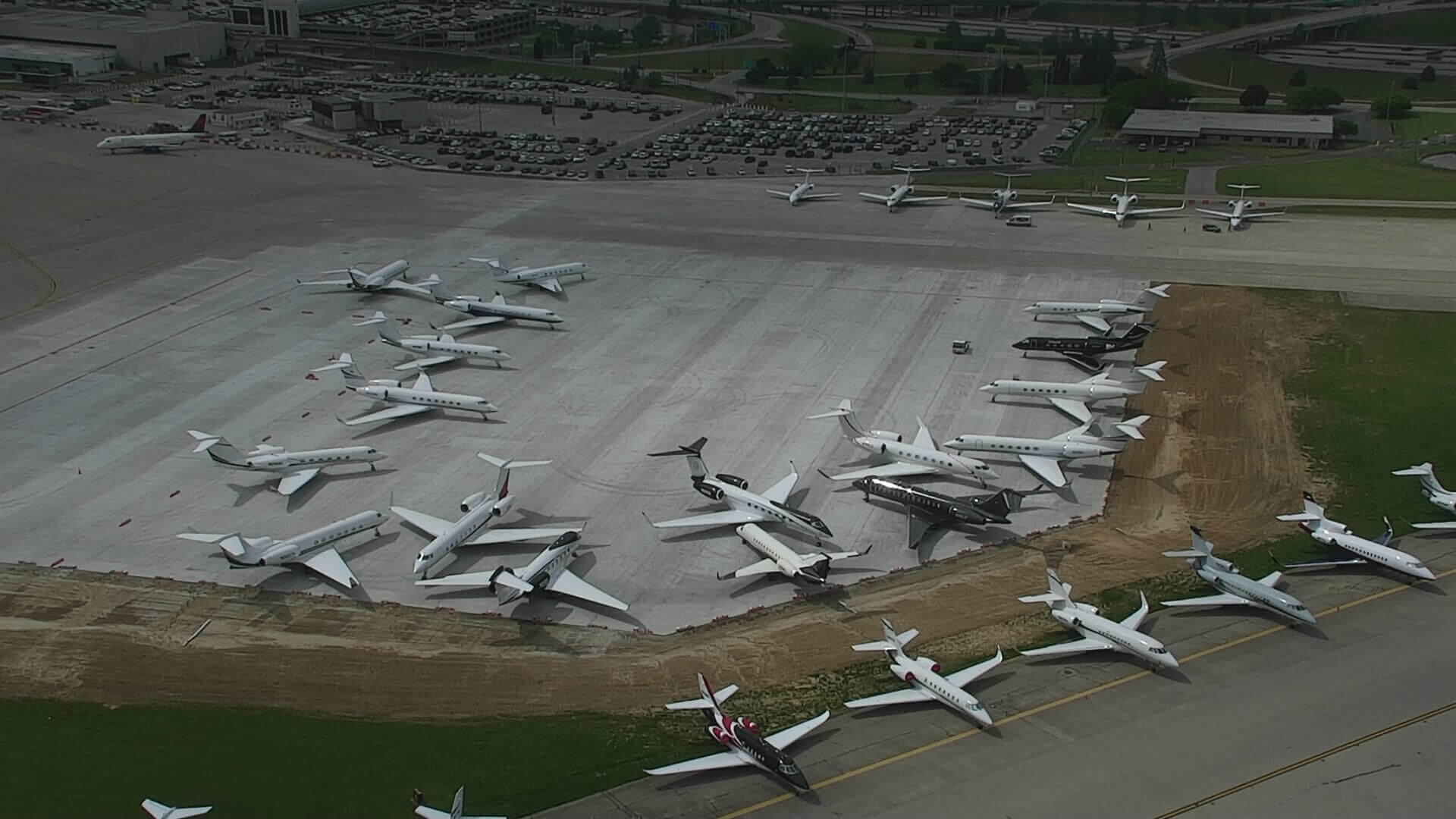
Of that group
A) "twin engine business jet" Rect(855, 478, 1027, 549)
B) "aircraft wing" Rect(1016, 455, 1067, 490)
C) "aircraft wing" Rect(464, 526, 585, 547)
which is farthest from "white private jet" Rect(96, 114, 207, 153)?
"aircraft wing" Rect(1016, 455, 1067, 490)

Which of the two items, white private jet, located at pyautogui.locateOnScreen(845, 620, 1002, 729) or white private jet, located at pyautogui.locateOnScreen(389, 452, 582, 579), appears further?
white private jet, located at pyautogui.locateOnScreen(389, 452, 582, 579)

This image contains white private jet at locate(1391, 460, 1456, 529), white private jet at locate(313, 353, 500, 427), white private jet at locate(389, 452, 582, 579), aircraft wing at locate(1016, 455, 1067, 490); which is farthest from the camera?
white private jet at locate(313, 353, 500, 427)

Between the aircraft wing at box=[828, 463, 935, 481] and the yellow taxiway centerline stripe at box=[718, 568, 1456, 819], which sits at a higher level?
the aircraft wing at box=[828, 463, 935, 481]

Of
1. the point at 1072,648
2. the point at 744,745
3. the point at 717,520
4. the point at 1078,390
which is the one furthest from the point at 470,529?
the point at 1078,390

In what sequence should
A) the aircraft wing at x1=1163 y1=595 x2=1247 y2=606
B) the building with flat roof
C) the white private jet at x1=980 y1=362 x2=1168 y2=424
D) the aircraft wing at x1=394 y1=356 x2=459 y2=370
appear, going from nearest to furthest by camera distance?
the aircraft wing at x1=1163 y1=595 x2=1247 y2=606, the white private jet at x1=980 y1=362 x2=1168 y2=424, the aircraft wing at x1=394 y1=356 x2=459 y2=370, the building with flat roof

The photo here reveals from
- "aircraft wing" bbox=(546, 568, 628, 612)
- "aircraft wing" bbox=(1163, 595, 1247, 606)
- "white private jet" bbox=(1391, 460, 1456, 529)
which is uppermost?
"white private jet" bbox=(1391, 460, 1456, 529)

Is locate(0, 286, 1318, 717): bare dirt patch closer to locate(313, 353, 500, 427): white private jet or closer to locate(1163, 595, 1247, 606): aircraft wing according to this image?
locate(1163, 595, 1247, 606): aircraft wing

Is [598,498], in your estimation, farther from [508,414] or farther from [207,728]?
[207,728]

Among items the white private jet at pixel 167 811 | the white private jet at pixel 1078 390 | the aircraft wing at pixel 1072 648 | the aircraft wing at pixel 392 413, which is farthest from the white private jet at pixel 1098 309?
the white private jet at pixel 167 811
